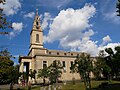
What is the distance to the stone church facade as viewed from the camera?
75000 mm

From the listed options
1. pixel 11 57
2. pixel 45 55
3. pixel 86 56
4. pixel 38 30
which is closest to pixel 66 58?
pixel 45 55

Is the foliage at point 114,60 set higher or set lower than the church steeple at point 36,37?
lower

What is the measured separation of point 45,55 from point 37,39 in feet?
27.3

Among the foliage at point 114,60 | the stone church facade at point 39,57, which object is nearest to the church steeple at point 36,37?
the stone church facade at point 39,57

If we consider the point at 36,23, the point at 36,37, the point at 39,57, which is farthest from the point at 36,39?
the point at 39,57

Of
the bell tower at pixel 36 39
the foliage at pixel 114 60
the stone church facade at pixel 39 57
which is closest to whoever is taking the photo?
the foliage at pixel 114 60

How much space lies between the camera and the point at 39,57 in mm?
74562

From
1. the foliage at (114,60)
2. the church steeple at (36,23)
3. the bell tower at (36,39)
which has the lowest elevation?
the foliage at (114,60)

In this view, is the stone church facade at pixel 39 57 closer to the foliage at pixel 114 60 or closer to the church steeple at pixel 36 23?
the church steeple at pixel 36 23

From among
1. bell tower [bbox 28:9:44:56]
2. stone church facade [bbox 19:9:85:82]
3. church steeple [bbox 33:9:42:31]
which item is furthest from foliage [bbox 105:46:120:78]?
church steeple [bbox 33:9:42:31]

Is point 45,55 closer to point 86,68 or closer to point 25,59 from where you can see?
point 25,59

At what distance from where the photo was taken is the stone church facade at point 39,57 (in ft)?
246

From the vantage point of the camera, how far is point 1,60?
35.7ft

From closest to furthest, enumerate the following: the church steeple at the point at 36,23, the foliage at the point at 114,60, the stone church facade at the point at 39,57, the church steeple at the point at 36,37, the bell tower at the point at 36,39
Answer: the foliage at the point at 114,60 → the stone church facade at the point at 39,57 → the bell tower at the point at 36,39 → the church steeple at the point at 36,37 → the church steeple at the point at 36,23
